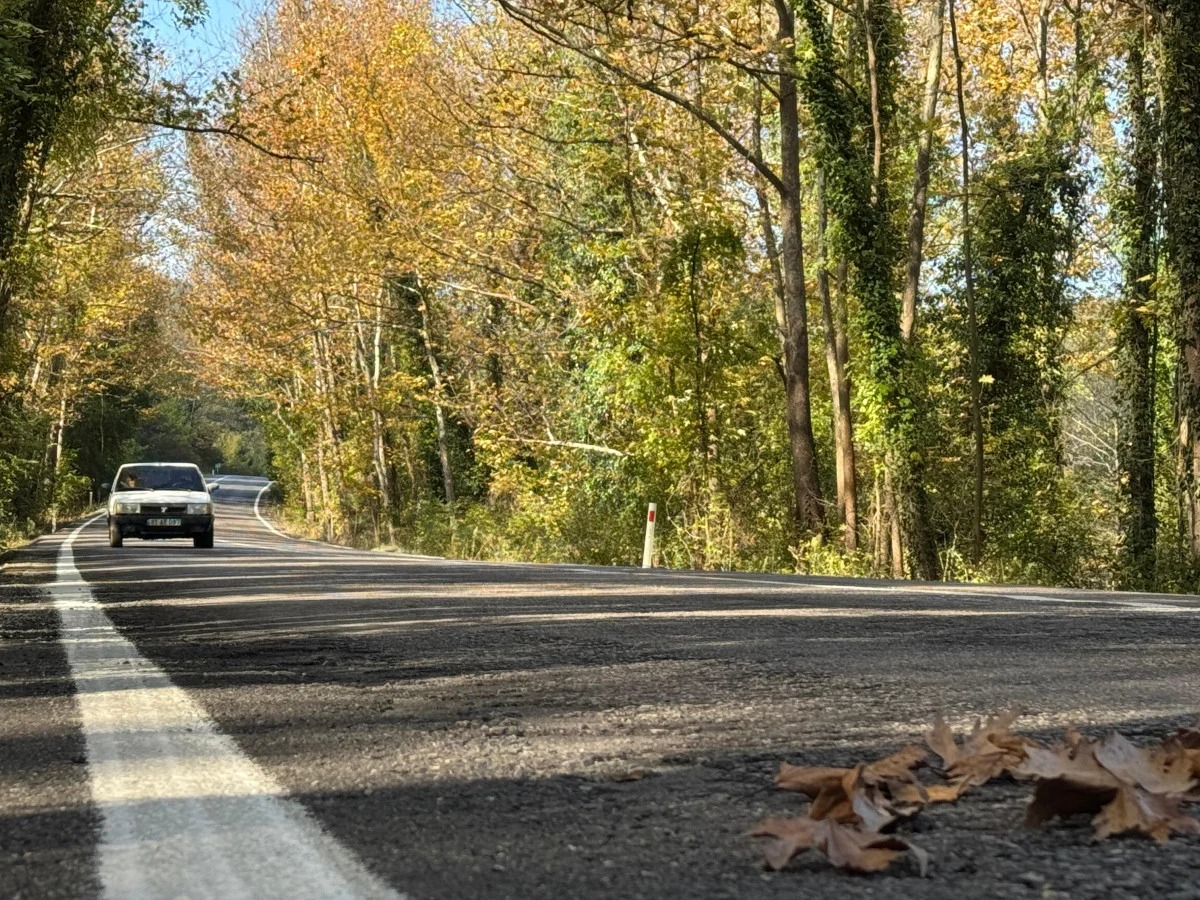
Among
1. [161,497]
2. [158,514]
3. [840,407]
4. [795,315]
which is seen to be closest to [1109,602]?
[795,315]

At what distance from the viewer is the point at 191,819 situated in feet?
9.58

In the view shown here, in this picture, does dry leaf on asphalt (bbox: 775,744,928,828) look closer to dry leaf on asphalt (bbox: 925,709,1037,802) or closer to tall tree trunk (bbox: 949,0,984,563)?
dry leaf on asphalt (bbox: 925,709,1037,802)

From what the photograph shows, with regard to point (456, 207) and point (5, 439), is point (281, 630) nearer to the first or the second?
point (5, 439)

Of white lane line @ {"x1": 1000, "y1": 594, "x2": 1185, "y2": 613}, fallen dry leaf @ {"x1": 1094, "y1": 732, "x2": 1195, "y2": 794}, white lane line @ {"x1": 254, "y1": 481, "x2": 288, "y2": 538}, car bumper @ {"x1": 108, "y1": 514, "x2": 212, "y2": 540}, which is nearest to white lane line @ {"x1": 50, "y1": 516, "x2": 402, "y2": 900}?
fallen dry leaf @ {"x1": 1094, "y1": 732, "x2": 1195, "y2": 794}

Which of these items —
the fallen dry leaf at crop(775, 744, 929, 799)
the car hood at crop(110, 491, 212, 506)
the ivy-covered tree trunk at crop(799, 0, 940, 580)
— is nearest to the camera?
the fallen dry leaf at crop(775, 744, 929, 799)

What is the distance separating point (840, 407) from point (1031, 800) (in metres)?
21.5

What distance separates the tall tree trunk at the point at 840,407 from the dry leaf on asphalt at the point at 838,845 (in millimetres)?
18221

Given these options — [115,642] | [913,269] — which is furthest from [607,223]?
[115,642]

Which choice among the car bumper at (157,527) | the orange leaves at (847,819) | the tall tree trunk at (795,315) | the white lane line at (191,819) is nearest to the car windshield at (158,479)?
the car bumper at (157,527)

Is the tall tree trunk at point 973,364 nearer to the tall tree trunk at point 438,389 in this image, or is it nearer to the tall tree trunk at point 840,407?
the tall tree trunk at point 840,407

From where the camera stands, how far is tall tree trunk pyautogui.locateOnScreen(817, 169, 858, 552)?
22078 millimetres

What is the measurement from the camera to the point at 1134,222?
20141 mm

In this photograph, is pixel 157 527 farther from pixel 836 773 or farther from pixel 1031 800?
pixel 1031 800

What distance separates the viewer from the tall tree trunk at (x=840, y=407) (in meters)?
22.1
